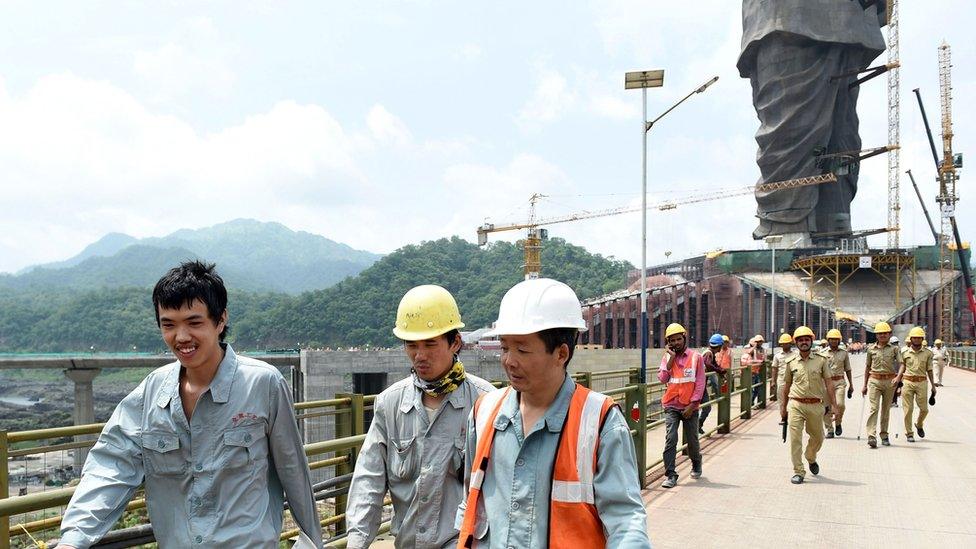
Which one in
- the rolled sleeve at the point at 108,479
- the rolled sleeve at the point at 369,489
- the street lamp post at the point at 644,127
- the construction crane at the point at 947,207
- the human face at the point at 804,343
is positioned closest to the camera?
the rolled sleeve at the point at 108,479

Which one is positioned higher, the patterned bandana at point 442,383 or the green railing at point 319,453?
the patterned bandana at point 442,383

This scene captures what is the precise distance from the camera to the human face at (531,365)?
228 centimetres

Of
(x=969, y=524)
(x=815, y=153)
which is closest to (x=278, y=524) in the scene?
(x=969, y=524)

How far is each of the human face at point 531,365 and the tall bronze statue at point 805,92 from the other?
73.2m

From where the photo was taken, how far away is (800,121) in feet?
229

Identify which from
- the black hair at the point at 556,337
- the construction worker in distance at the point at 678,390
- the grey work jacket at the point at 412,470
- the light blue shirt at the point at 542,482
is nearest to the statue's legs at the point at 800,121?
the construction worker in distance at the point at 678,390

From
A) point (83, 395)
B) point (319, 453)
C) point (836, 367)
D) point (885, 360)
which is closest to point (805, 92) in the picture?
point (83, 395)

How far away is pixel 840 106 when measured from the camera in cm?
7244

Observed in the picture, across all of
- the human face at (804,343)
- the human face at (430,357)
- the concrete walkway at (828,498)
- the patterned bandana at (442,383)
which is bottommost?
the concrete walkway at (828,498)

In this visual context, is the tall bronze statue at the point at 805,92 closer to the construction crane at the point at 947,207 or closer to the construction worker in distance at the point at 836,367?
the construction crane at the point at 947,207

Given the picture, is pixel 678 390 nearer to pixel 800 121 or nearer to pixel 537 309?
pixel 537 309

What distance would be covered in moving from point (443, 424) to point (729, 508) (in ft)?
18.0

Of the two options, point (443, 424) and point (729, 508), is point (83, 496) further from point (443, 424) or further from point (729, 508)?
point (729, 508)

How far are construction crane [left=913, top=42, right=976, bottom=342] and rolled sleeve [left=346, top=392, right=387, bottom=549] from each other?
214ft
